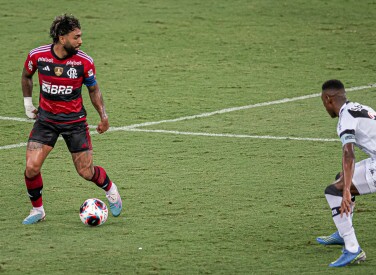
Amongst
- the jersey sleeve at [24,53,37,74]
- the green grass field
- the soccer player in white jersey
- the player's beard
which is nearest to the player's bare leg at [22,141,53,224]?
the green grass field

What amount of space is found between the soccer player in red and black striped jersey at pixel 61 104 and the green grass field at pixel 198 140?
53 centimetres

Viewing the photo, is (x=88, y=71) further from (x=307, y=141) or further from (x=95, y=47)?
(x=95, y=47)

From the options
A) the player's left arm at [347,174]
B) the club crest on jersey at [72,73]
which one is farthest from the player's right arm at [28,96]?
the player's left arm at [347,174]

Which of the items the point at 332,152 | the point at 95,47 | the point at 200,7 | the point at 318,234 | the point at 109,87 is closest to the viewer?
the point at 318,234

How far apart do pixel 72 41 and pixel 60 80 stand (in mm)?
437

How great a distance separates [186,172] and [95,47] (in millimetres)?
8996

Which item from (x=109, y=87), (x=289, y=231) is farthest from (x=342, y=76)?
(x=289, y=231)

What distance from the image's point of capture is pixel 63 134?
10.5m

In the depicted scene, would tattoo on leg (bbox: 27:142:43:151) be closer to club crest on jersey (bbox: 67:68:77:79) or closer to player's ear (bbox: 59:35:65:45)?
club crest on jersey (bbox: 67:68:77:79)

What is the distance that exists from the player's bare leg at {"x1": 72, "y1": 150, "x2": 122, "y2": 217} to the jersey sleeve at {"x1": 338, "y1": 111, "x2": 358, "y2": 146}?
116 inches

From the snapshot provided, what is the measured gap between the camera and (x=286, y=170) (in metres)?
12.5

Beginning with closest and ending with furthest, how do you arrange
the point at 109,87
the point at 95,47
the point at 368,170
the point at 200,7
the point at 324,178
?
1. the point at 368,170
2. the point at 324,178
3. the point at 109,87
4. the point at 95,47
5. the point at 200,7

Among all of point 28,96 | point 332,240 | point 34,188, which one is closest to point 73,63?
point 28,96

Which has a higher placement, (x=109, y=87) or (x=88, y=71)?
(x=88, y=71)
